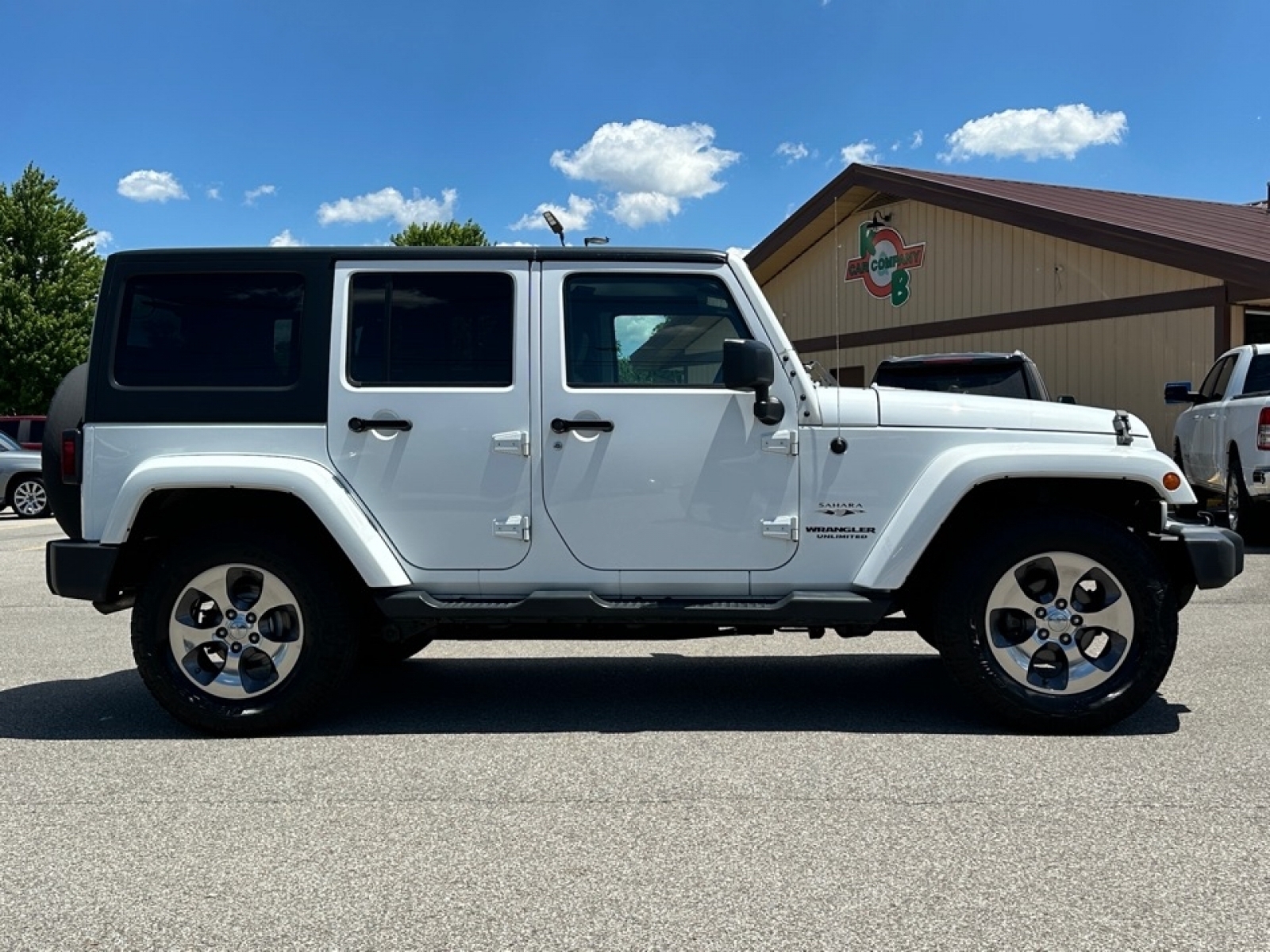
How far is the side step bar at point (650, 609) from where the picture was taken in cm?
464

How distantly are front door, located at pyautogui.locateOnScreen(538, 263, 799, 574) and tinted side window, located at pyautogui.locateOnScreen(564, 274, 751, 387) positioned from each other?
1cm

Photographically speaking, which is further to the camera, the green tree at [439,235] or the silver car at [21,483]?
the green tree at [439,235]

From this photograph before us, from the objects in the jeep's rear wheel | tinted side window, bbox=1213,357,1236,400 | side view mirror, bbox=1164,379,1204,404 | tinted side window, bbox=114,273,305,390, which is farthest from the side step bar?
the jeep's rear wheel

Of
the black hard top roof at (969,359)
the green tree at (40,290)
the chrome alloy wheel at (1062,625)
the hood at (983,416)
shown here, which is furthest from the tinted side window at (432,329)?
the green tree at (40,290)

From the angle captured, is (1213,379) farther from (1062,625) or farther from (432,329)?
(432,329)

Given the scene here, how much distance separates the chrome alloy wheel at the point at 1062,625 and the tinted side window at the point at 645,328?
5.13 ft

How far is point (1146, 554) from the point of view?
4645mm

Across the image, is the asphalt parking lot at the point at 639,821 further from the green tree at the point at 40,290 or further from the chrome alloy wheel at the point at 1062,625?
the green tree at the point at 40,290

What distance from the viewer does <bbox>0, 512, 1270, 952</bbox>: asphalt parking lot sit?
2.93m

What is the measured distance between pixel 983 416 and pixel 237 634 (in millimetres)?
3256

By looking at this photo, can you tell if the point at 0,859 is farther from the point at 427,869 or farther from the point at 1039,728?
the point at 1039,728

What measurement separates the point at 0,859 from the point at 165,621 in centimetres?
143

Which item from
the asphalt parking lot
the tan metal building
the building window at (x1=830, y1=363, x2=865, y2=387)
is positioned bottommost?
the asphalt parking lot

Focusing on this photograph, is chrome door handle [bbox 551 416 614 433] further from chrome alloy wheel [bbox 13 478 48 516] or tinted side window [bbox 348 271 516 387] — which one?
chrome alloy wheel [bbox 13 478 48 516]
